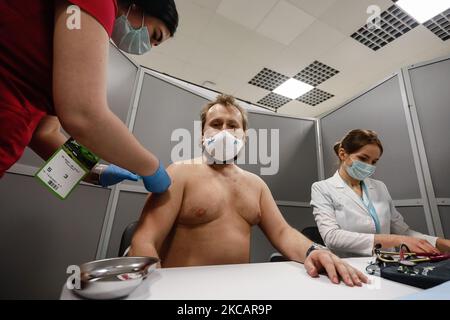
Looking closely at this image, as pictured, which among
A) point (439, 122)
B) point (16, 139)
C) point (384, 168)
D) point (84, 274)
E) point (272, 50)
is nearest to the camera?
point (84, 274)

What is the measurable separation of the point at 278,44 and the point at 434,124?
2.61 m

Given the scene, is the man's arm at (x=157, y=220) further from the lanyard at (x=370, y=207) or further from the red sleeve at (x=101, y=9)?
the lanyard at (x=370, y=207)

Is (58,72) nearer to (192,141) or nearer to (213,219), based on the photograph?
(213,219)

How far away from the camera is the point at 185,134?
2000 mm

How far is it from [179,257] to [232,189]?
46cm

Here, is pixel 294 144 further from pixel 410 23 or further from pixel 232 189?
pixel 410 23

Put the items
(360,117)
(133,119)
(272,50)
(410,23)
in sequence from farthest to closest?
(272,50)
(410,23)
(360,117)
(133,119)

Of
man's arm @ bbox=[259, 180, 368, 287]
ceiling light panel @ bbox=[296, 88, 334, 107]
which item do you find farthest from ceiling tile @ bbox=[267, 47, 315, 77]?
man's arm @ bbox=[259, 180, 368, 287]

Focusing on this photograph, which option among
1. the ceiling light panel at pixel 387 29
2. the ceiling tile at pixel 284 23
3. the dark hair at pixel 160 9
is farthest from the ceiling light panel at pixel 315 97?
the dark hair at pixel 160 9

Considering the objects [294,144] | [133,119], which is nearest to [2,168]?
[133,119]

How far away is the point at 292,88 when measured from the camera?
465 centimetres

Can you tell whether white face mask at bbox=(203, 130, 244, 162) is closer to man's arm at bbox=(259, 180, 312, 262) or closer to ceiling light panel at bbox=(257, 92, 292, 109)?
man's arm at bbox=(259, 180, 312, 262)

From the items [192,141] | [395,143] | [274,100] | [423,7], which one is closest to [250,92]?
[274,100]

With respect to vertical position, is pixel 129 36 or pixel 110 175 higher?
pixel 129 36
